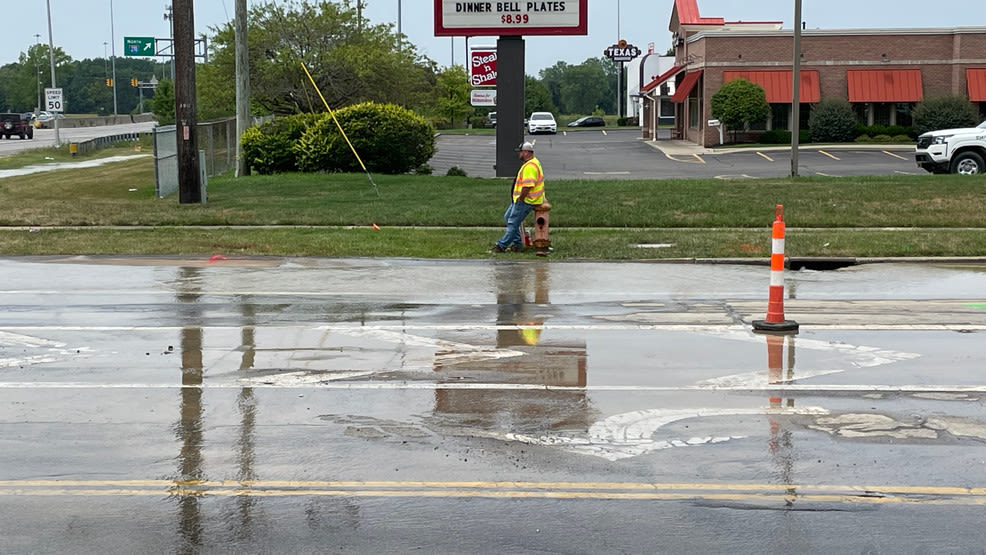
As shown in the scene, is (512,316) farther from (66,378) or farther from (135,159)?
(135,159)

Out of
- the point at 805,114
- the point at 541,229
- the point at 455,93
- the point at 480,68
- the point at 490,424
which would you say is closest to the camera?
the point at 490,424

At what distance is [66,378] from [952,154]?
26005 millimetres

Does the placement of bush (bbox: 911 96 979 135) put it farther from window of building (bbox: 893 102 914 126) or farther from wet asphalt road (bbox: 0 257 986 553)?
wet asphalt road (bbox: 0 257 986 553)

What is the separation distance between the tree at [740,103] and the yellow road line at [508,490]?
46.5 m

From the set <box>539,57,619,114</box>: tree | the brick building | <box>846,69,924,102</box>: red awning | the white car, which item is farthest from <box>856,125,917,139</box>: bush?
<box>539,57,619,114</box>: tree

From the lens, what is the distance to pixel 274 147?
3162cm

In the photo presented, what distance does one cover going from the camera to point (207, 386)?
27.3 feet

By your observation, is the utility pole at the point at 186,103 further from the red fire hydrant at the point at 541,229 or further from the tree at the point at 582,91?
the tree at the point at 582,91

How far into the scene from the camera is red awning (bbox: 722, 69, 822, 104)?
172 feet

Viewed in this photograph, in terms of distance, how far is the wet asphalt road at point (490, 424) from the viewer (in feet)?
17.8

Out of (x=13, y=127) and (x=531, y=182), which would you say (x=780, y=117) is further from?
(x=13, y=127)

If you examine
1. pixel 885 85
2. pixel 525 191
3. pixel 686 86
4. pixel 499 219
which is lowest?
pixel 499 219

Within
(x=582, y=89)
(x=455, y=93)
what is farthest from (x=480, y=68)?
(x=582, y=89)

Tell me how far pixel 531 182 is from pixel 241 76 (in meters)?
16.2
